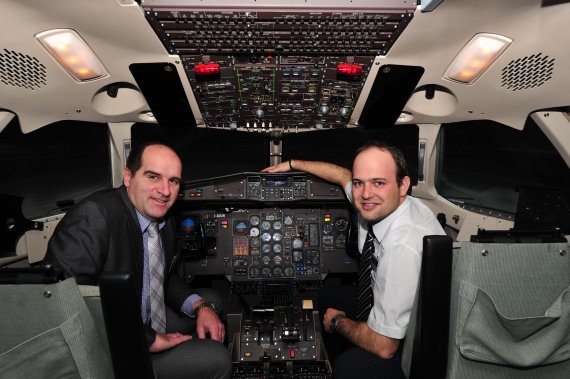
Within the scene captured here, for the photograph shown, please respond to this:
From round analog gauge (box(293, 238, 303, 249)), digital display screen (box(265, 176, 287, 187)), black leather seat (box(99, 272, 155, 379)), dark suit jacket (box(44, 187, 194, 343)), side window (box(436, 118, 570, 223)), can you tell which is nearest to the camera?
black leather seat (box(99, 272, 155, 379))

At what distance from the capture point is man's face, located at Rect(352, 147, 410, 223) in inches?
72.9

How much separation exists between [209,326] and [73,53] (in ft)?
5.25

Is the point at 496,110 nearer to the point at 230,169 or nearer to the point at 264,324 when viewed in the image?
the point at 264,324

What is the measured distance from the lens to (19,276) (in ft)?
3.29

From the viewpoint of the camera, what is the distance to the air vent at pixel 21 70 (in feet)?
6.46

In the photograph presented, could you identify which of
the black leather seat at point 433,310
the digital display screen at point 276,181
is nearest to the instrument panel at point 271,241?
the digital display screen at point 276,181

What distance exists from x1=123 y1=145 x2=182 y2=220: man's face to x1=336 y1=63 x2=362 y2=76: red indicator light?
1135mm

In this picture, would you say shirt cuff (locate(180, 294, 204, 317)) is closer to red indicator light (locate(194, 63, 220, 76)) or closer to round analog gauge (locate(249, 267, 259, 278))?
round analog gauge (locate(249, 267, 259, 278))

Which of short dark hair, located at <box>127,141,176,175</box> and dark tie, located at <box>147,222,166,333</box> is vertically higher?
short dark hair, located at <box>127,141,176,175</box>

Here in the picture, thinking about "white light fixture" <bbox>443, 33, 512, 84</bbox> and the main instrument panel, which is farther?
the main instrument panel

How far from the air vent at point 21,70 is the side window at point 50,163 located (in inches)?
36.3

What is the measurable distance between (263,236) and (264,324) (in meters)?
0.77

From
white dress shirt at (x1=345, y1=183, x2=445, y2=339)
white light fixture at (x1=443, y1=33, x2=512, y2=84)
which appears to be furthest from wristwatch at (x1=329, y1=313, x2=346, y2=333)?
white light fixture at (x1=443, y1=33, x2=512, y2=84)

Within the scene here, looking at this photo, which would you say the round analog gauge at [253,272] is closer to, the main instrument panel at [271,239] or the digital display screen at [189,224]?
the main instrument panel at [271,239]
